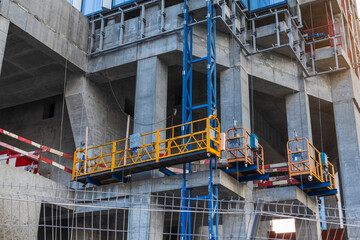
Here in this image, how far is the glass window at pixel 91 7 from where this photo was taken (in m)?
27.4

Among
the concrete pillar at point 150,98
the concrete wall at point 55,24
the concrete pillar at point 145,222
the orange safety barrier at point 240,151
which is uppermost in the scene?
the concrete wall at point 55,24

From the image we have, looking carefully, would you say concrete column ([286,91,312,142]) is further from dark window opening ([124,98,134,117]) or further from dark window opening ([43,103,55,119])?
dark window opening ([43,103,55,119])

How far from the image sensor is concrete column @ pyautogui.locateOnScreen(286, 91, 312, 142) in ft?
87.8

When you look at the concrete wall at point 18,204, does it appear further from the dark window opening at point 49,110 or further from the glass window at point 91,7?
the glass window at point 91,7

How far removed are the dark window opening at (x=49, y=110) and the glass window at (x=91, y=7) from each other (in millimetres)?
6589

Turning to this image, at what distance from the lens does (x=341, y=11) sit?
3181cm

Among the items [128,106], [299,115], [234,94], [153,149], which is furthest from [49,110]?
[299,115]

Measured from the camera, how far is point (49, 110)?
3072 centimetres

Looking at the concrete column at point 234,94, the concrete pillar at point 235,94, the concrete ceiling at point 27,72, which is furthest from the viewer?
the concrete ceiling at point 27,72

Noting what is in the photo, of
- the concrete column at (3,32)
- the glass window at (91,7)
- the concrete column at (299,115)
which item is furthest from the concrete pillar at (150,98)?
the concrete column at (299,115)

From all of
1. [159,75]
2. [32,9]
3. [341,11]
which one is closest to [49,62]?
[32,9]

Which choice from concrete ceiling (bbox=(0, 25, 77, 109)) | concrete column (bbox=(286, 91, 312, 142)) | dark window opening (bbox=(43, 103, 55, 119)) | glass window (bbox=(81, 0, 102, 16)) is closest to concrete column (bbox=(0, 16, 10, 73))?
concrete ceiling (bbox=(0, 25, 77, 109))

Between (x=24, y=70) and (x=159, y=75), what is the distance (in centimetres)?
864

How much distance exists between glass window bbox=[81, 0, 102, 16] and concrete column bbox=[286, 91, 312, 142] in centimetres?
1200
